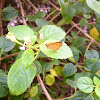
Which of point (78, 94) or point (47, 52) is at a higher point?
point (47, 52)

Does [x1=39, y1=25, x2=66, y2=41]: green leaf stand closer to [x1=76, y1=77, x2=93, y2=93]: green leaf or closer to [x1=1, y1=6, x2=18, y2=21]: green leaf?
[x1=76, y1=77, x2=93, y2=93]: green leaf

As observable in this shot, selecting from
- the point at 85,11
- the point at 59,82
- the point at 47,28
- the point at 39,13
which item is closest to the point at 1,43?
the point at 47,28

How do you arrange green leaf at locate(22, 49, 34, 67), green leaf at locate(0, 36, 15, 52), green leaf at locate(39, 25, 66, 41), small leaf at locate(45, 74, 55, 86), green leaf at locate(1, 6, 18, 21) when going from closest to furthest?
green leaf at locate(22, 49, 34, 67) < green leaf at locate(39, 25, 66, 41) < green leaf at locate(0, 36, 15, 52) < small leaf at locate(45, 74, 55, 86) < green leaf at locate(1, 6, 18, 21)

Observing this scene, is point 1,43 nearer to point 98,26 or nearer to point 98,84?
point 98,84

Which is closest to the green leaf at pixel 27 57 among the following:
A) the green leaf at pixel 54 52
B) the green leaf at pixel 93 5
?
the green leaf at pixel 54 52

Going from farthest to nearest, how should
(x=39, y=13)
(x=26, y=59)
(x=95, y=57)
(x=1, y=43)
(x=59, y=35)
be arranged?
(x=39, y=13)
(x=95, y=57)
(x=1, y=43)
(x=59, y=35)
(x=26, y=59)

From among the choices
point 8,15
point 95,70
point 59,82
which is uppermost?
point 8,15

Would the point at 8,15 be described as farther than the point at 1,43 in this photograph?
Yes

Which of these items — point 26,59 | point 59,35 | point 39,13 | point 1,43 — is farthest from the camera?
point 39,13

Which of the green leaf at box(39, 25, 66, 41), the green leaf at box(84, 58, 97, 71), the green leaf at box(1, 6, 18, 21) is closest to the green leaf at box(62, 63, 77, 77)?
the green leaf at box(84, 58, 97, 71)
